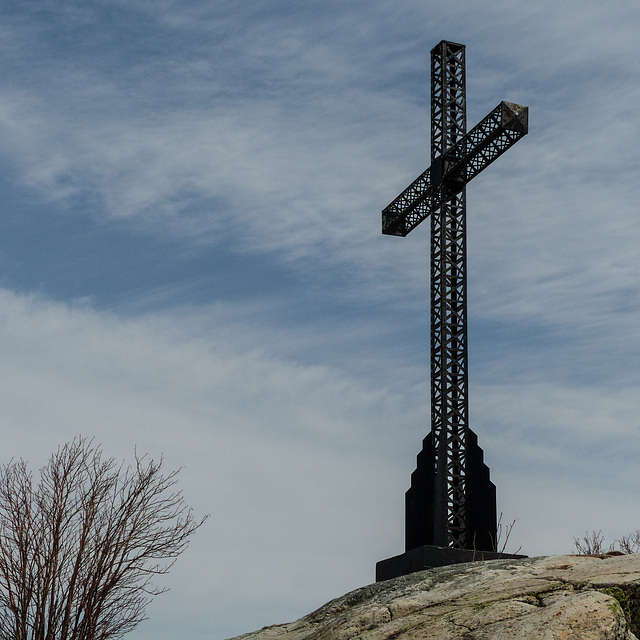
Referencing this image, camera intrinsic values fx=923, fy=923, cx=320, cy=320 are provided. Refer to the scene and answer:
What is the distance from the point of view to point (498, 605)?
738 cm

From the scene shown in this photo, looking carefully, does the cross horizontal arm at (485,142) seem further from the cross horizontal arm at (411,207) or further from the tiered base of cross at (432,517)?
the tiered base of cross at (432,517)

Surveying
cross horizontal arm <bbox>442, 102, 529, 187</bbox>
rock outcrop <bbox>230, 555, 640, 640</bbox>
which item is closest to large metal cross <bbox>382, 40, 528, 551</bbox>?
cross horizontal arm <bbox>442, 102, 529, 187</bbox>

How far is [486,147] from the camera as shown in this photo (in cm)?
1742

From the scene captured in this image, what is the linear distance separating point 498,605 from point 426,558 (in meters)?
7.12

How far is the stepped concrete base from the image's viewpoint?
47.0 ft

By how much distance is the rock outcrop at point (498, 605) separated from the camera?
22.5 ft

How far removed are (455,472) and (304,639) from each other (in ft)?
26.5

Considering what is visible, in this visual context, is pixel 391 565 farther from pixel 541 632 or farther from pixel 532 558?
pixel 541 632

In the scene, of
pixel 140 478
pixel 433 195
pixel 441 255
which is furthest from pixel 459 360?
pixel 140 478

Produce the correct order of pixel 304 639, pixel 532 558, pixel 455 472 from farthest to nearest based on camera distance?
1. pixel 455 472
2. pixel 532 558
3. pixel 304 639

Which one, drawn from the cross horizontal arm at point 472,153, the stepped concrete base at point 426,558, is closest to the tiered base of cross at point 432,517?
the stepped concrete base at point 426,558

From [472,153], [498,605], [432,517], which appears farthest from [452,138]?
[498,605]

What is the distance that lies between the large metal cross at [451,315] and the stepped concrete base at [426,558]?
699 mm

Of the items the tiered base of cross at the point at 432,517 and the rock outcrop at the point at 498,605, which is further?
the tiered base of cross at the point at 432,517
